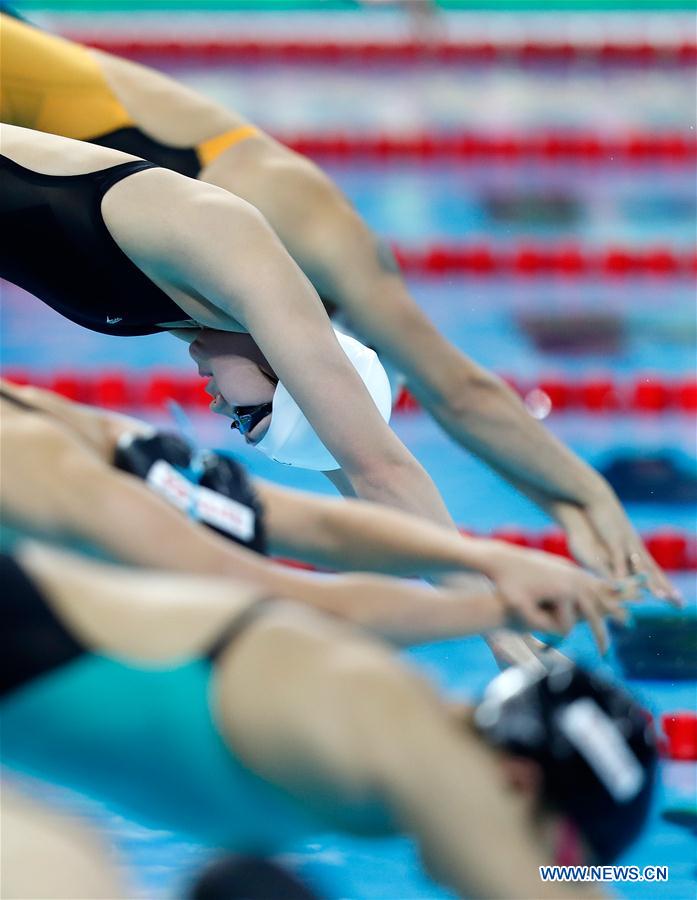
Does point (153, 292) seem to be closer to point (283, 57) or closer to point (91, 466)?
point (91, 466)

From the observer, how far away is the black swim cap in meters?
1.59

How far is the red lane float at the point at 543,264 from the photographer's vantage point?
19.9ft

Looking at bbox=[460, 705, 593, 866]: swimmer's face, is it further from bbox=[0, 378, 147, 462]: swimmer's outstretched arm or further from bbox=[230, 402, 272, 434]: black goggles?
bbox=[230, 402, 272, 434]: black goggles

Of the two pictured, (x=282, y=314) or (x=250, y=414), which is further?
(x=250, y=414)

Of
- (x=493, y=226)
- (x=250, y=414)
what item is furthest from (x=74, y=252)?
(x=493, y=226)

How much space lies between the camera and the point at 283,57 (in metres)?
9.51

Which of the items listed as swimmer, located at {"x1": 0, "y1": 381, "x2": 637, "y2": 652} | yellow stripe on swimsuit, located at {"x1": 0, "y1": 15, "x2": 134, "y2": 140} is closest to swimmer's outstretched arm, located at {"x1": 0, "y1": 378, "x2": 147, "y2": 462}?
swimmer, located at {"x1": 0, "y1": 381, "x2": 637, "y2": 652}

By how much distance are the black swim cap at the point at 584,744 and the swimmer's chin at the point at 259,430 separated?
1.17 m

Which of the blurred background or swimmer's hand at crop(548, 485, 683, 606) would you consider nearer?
swimmer's hand at crop(548, 485, 683, 606)

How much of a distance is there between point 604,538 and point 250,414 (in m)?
0.65

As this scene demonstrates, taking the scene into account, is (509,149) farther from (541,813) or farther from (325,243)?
(541,813)

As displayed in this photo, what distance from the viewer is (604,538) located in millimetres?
2807

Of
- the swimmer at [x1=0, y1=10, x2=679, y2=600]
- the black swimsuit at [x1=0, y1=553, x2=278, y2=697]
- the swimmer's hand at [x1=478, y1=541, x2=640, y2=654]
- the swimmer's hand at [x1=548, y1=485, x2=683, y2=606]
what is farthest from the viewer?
the swimmer at [x1=0, y1=10, x2=679, y2=600]

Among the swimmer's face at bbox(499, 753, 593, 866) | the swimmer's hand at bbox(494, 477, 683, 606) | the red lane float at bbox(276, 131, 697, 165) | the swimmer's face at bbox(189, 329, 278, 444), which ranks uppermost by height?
the swimmer's face at bbox(499, 753, 593, 866)
